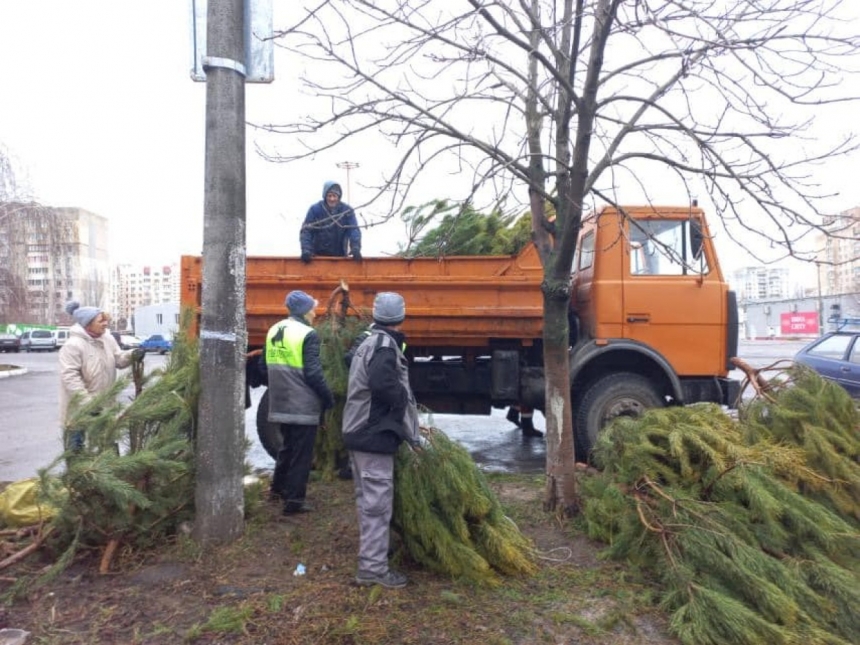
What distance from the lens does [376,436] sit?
354 centimetres

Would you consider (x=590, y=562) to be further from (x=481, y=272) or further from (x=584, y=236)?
(x=584, y=236)

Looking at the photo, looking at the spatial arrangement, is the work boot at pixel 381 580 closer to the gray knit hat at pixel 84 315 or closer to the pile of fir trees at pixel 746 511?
the pile of fir trees at pixel 746 511

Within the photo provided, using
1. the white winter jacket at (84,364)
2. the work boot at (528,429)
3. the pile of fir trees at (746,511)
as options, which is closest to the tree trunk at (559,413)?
the pile of fir trees at (746,511)

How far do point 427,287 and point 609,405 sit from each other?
2.15 m

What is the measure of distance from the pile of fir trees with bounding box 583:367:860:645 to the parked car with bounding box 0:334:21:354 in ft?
160

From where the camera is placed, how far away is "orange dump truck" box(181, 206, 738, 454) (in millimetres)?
6500

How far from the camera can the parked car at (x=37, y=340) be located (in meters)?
44.1

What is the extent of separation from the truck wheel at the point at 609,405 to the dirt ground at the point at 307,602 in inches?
99.0

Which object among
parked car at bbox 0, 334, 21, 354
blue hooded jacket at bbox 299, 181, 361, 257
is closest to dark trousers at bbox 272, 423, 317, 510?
blue hooded jacket at bbox 299, 181, 361, 257

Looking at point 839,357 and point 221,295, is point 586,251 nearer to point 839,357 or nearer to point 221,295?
point 221,295

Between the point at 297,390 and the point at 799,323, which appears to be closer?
the point at 297,390

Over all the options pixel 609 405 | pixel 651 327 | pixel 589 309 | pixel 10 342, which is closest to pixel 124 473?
pixel 609 405

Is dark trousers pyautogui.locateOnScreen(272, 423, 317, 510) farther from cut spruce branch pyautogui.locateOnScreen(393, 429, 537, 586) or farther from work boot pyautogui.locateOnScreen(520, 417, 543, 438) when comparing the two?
work boot pyautogui.locateOnScreen(520, 417, 543, 438)

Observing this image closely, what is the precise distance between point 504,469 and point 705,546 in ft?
13.0
